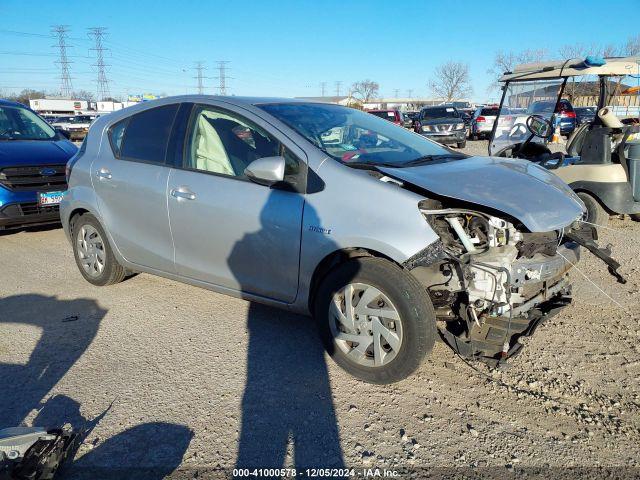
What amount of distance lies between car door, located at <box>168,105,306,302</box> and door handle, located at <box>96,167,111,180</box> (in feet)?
2.78

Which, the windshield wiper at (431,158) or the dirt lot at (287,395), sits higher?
the windshield wiper at (431,158)

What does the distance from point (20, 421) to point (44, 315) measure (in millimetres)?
1749

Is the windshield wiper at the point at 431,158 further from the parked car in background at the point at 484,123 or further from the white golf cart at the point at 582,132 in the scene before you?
the parked car in background at the point at 484,123

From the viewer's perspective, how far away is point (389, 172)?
3.24 m

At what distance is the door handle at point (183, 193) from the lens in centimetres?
386

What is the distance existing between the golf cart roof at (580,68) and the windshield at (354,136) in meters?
3.92

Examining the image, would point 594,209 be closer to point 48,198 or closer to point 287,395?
point 287,395

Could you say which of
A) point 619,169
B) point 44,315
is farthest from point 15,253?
point 619,169

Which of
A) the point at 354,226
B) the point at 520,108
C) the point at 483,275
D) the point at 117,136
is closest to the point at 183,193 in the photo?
the point at 117,136

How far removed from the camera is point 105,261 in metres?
4.86

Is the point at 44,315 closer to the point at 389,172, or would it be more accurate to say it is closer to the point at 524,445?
the point at 389,172

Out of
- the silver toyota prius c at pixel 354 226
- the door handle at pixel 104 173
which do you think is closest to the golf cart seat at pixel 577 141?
the silver toyota prius c at pixel 354 226

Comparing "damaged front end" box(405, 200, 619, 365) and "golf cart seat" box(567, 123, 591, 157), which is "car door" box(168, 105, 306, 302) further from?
"golf cart seat" box(567, 123, 591, 157)

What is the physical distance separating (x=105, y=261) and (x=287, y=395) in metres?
2.63
